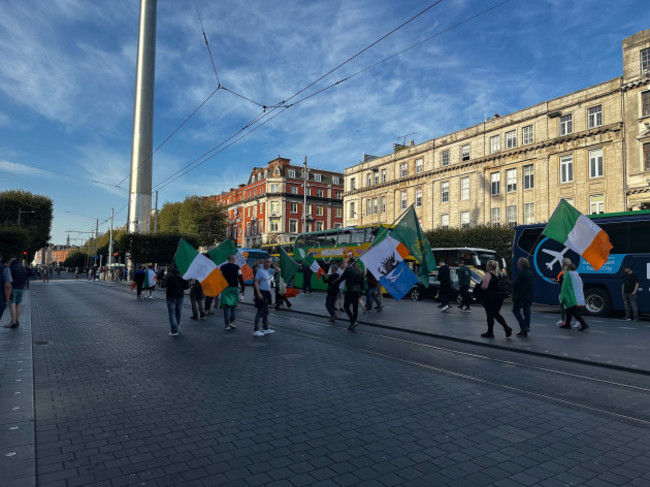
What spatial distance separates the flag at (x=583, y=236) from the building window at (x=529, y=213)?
26.6m

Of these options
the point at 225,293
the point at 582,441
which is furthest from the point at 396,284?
the point at 582,441

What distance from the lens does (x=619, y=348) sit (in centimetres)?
890

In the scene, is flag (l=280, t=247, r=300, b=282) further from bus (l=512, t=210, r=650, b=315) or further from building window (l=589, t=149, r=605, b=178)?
building window (l=589, t=149, r=605, b=178)

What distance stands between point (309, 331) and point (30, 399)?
6807 mm

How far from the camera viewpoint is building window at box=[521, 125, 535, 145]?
1414 inches

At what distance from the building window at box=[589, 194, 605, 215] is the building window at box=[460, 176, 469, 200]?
10895mm

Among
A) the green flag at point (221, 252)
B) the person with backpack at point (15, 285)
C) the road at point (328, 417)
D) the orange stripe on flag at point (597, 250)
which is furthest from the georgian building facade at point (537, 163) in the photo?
the person with backpack at point (15, 285)

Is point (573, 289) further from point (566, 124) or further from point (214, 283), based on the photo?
point (566, 124)

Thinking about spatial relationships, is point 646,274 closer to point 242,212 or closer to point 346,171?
point 346,171

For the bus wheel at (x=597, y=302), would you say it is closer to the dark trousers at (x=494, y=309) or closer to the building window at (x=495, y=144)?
the dark trousers at (x=494, y=309)

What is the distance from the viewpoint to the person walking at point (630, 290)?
13453 mm

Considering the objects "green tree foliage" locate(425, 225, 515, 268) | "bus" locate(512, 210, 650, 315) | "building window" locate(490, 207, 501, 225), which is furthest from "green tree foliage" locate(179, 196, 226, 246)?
"bus" locate(512, 210, 650, 315)

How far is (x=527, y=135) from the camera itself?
36.2 meters

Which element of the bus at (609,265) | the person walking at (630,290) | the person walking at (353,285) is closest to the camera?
the person walking at (353,285)
